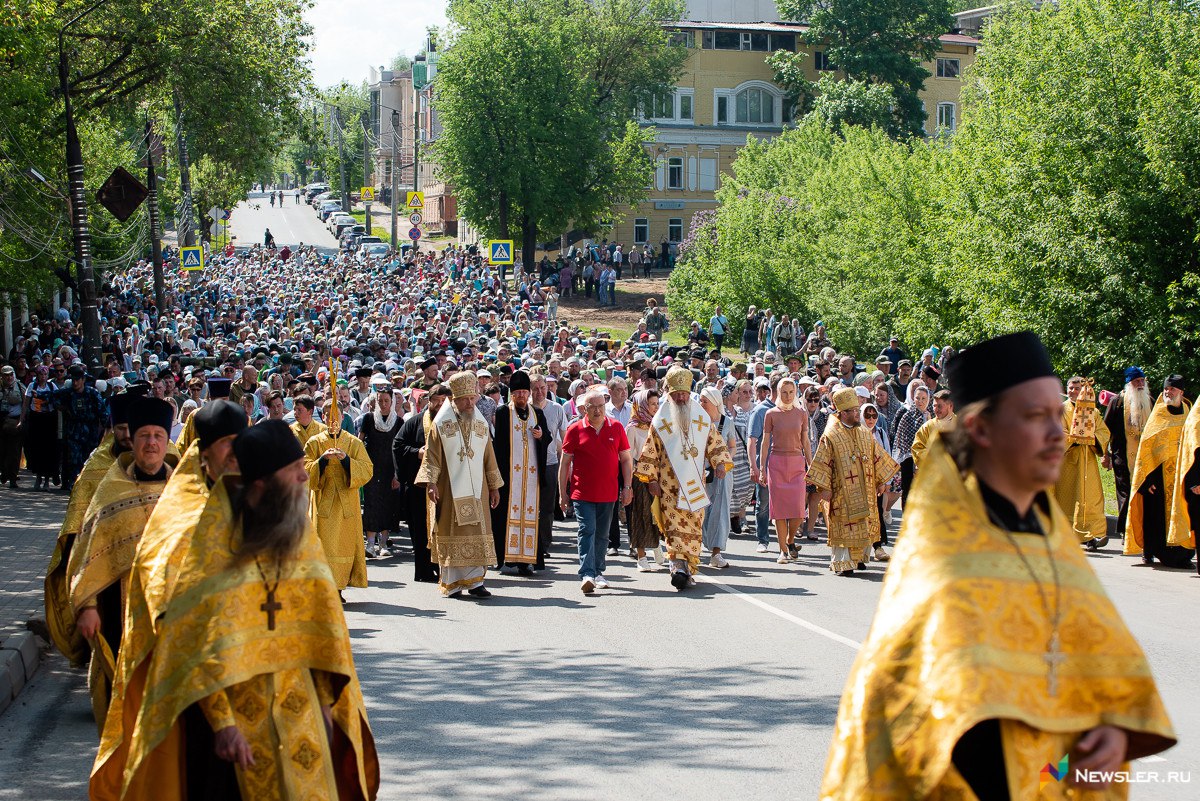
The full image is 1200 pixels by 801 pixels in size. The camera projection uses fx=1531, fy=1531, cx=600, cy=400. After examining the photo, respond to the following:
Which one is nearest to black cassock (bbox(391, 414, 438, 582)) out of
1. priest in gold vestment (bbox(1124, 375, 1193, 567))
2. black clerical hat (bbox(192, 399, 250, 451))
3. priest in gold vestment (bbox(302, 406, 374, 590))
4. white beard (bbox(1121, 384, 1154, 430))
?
priest in gold vestment (bbox(302, 406, 374, 590))

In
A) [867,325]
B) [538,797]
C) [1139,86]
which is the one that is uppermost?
[1139,86]

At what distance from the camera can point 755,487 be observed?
766 inches

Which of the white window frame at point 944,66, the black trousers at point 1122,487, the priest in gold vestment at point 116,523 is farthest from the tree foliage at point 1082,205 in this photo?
the white window frame at point 944,66

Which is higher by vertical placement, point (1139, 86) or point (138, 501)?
point (1139, 86)

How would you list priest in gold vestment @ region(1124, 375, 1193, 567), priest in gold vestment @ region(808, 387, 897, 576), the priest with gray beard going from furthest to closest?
the priest with gray beard, priest in gold vestment @ region(1124, 375, 1193, 567), priest in gold vestment @ region(808, 387, 897, 576)

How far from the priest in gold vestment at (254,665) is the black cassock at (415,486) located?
9.17m

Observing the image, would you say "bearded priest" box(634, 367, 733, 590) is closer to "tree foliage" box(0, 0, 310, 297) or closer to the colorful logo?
the colorful logo

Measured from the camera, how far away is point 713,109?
83.6 meters

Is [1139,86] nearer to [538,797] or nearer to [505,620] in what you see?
[505,620]

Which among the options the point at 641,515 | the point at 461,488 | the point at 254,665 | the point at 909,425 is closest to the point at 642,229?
the point at 909,425

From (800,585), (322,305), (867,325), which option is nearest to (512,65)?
(322,305)

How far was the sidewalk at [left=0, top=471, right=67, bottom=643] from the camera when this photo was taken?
1244cm

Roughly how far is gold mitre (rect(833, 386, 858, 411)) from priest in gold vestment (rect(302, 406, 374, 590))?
467 cm

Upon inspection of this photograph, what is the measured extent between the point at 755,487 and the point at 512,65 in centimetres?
4890
